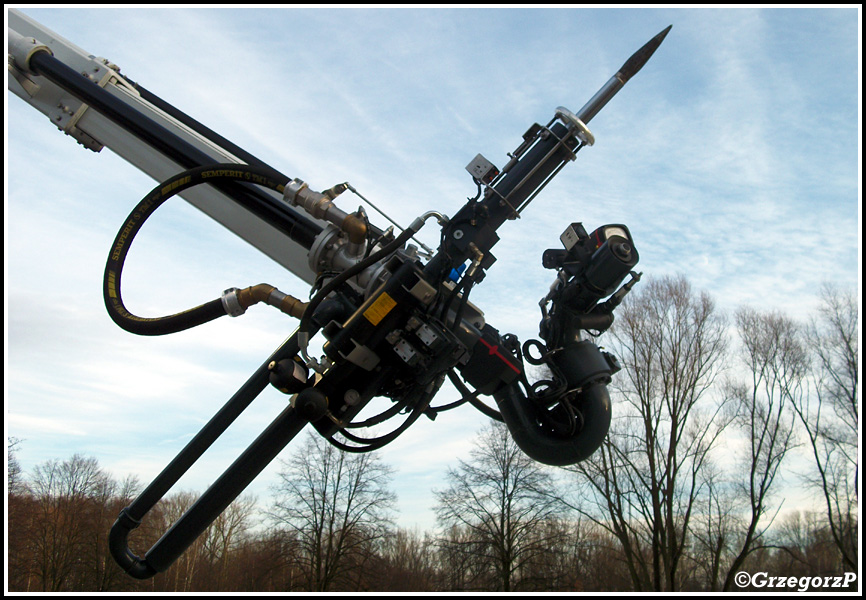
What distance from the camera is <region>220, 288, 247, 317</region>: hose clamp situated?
448 cm

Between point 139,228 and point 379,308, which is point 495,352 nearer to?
point 379,308

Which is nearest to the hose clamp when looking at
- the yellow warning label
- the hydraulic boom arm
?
the hydraulic boom arm

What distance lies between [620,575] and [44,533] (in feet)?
74.2

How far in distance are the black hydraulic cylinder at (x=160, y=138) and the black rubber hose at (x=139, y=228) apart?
353 millimetres

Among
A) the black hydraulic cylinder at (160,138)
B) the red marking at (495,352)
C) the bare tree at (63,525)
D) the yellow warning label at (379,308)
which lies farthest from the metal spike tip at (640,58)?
the bare tree at (63,525)

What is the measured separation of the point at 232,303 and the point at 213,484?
1.42 meters

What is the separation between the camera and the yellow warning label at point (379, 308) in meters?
4.22

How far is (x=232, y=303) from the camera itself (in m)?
4.48

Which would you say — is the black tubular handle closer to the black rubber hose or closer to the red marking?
the black rubber hose

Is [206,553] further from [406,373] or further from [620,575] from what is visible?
[406,373]

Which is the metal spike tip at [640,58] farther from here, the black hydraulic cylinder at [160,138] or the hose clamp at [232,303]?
the hose clamp at [232,303]

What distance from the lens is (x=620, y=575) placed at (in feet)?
65.9

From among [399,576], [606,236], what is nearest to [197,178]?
[606,236]

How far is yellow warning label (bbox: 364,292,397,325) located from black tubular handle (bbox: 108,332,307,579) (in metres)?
0.75
